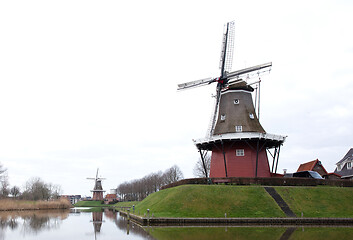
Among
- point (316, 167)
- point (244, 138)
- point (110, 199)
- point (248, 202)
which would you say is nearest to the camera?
point (248, 202)

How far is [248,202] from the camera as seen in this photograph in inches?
1076

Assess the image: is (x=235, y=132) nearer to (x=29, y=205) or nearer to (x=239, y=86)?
(x=239, y=86)

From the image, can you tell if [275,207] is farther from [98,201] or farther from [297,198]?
[98,201]

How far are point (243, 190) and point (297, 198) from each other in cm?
454

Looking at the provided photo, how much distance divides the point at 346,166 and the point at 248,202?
2889 cm

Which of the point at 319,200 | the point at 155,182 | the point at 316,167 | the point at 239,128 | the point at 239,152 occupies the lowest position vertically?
the point at 319,200

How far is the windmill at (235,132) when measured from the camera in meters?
34.4

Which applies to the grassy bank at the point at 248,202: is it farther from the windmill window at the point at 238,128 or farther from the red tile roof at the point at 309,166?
the red tile roof at the point at 309,166

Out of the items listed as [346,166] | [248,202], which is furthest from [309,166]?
[248,202]

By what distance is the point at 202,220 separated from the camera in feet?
80.2

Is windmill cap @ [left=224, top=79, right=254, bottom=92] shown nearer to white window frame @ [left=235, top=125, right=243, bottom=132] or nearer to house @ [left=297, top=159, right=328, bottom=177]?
white window frame @ [left=235, top=125, right=243, bottom=132]

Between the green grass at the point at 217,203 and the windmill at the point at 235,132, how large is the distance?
16.8ft

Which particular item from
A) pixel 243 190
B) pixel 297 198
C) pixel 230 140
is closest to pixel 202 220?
pixel 243 190

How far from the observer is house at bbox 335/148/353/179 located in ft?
155
